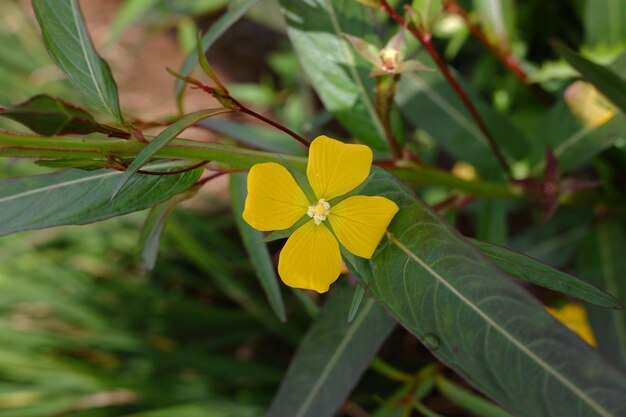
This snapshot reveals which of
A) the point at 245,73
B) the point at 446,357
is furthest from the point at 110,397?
the point at 446,357

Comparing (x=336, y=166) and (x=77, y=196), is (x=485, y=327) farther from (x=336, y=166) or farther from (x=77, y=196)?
(x=77, y=196)

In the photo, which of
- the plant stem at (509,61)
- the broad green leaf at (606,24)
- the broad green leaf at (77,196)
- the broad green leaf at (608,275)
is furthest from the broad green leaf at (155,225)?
the broad green leaf at (606,24)

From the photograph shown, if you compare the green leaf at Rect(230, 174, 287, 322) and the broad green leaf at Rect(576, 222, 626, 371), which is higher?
the green leaf at Rect(230, 174, 287, 322)

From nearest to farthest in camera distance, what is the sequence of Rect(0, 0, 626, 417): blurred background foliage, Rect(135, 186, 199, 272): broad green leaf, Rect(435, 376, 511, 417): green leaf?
Rect(135, 186, 199, 272): broad green leaf → Rect(435, 376, 511, 417): green leaf → Rect(0, 0, 626, 417): blurred background foliage

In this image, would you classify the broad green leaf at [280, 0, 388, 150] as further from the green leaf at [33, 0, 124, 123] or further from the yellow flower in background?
the yellow flower in background

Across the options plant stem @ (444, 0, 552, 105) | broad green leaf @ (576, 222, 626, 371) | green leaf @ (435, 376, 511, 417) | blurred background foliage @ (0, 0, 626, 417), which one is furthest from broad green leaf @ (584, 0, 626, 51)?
green leaf @ (435, 376, 511, 417)

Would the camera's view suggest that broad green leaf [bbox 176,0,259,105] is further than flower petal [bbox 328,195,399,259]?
Yes
